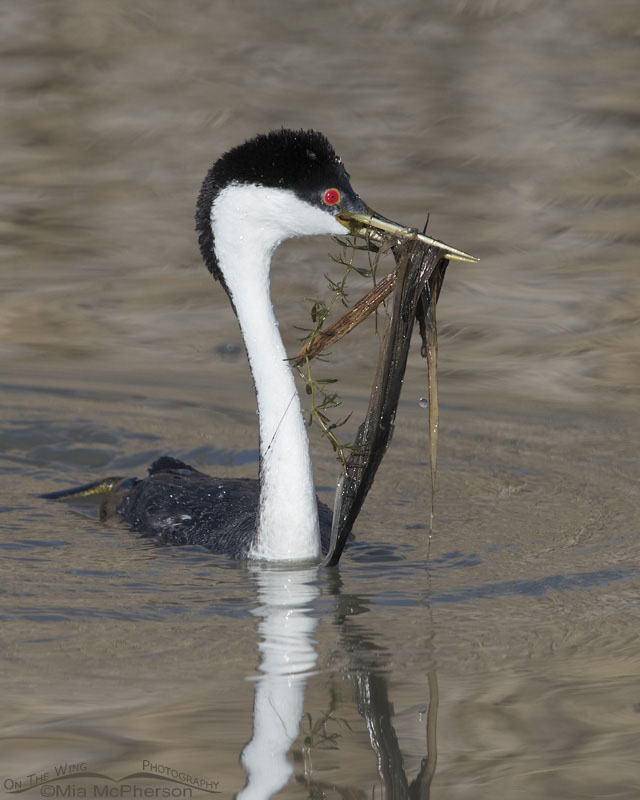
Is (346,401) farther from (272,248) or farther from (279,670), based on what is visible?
(279,670)

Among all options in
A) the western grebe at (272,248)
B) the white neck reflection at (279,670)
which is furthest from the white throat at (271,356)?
the white neck reflection at (279,670)

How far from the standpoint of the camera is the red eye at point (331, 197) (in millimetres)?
6434

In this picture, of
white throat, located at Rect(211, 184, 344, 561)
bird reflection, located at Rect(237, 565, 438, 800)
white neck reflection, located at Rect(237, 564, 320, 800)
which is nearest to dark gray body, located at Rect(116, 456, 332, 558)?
white throat, located at Rect(211, 184, 344, 561)

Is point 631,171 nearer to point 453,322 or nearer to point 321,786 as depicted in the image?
point 453,322

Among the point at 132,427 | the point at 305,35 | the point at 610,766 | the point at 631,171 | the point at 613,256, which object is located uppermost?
the point at 305,35

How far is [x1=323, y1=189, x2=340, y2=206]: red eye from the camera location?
6434 millimetres

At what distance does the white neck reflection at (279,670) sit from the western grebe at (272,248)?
0.73ft

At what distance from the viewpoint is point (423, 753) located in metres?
4.75

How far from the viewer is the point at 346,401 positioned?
9.57m

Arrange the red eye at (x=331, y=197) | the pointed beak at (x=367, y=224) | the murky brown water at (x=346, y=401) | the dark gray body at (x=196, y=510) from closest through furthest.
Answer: the murky brown water at (x=346, y=401) → the pointed beak at (x=367, y=224) → the red eye at (x=331, y=197) → the dark gray body at (x=196, y=510)

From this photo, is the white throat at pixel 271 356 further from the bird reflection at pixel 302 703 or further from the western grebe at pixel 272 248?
the bird reflection at pixel 302 703

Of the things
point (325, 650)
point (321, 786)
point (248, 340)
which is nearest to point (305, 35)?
point (248, 340)

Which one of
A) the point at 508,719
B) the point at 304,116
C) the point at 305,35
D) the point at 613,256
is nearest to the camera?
the point at 508,719

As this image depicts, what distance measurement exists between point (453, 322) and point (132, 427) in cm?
280
